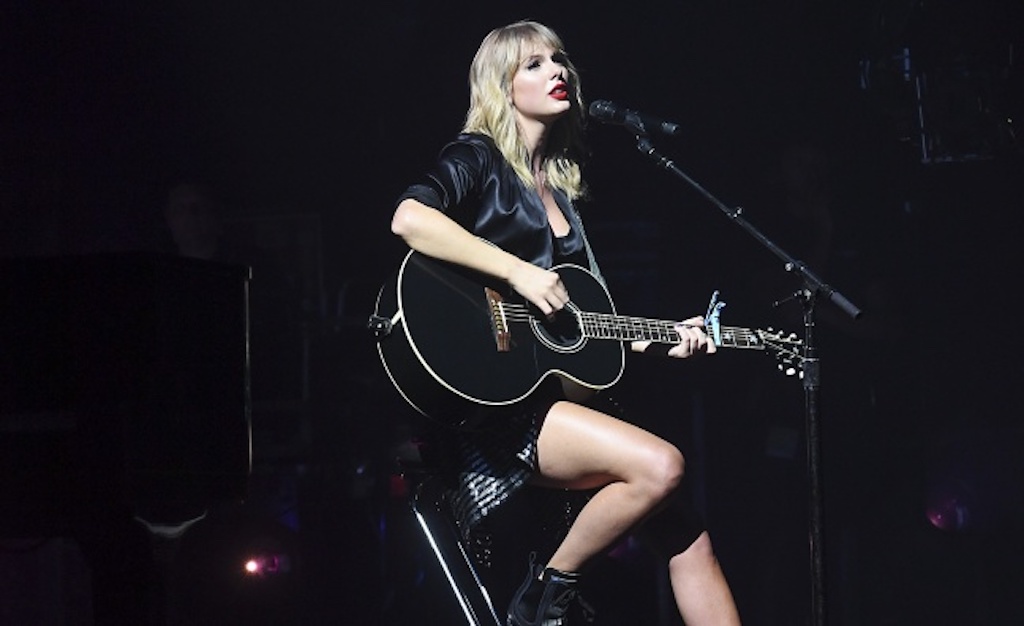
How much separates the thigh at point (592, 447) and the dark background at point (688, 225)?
2074 mm

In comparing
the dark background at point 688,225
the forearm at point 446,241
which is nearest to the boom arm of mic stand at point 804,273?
the forearm at point 446,241

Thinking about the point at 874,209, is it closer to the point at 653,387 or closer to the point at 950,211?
the point at 950,211

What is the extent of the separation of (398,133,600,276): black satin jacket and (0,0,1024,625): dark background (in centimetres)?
199

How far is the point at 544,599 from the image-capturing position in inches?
132

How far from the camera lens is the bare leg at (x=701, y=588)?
11.4 feet

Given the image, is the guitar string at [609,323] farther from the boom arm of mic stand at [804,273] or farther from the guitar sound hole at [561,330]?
the boom arm of mic stand at [804,273]

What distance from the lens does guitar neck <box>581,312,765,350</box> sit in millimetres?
3572

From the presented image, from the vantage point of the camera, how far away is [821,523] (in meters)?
3.64

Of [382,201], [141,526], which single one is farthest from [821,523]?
[382,201]

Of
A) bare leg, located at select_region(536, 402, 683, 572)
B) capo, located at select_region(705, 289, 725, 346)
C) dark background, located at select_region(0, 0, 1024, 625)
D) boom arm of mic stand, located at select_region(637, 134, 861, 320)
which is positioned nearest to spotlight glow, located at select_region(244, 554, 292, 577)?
dark background, located at select_region(0, 0, 1024, 625)

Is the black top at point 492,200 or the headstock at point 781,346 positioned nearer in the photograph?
the black top at point 492,200

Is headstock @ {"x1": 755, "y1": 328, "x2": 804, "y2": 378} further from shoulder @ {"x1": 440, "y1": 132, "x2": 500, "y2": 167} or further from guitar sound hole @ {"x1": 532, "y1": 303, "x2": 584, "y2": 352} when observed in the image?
shoulder @ {"x1": 440, "y1": 132, "x2": 500, "y2": 167}

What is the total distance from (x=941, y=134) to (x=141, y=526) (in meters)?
3.99

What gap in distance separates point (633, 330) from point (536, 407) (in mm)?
427
